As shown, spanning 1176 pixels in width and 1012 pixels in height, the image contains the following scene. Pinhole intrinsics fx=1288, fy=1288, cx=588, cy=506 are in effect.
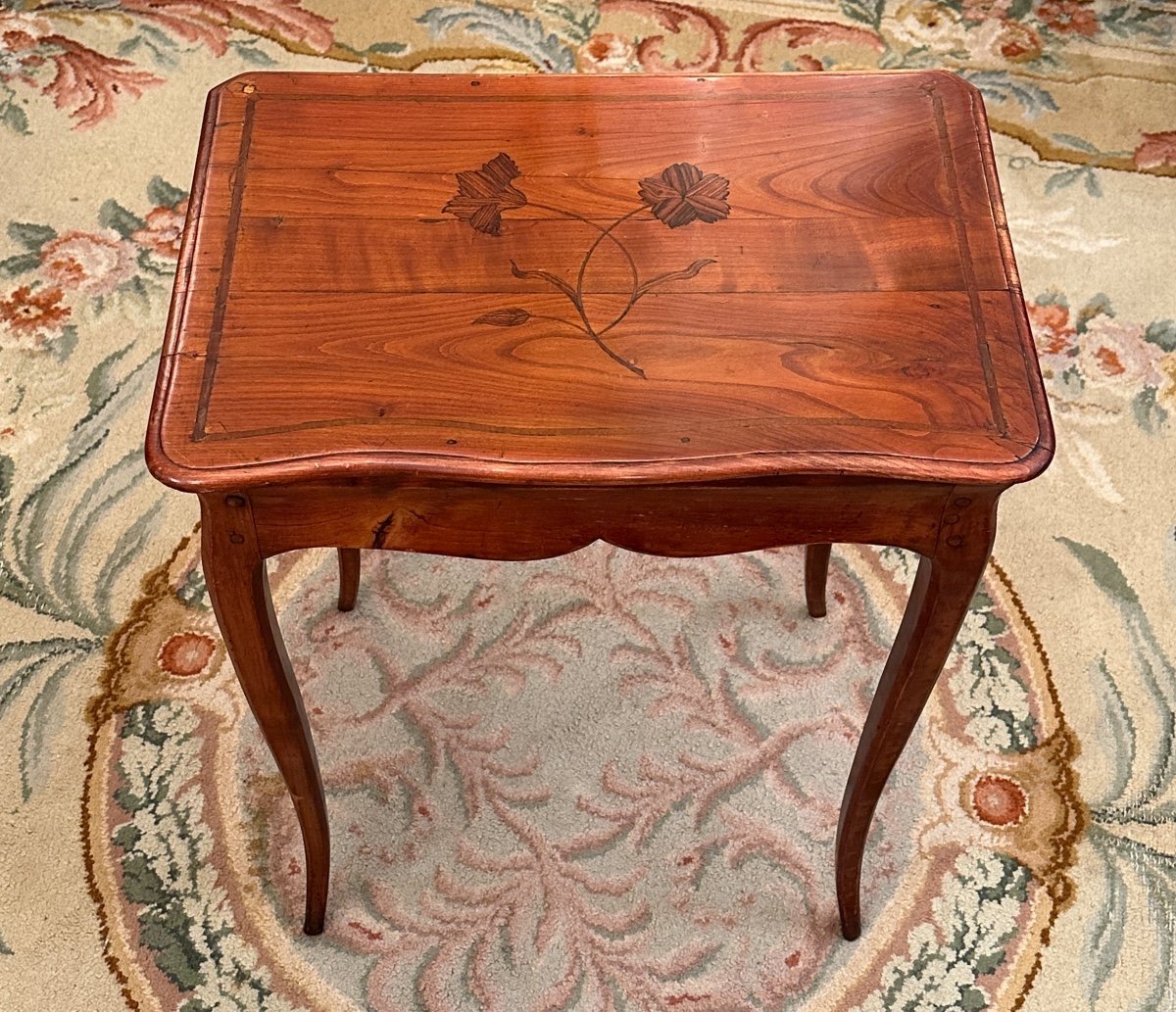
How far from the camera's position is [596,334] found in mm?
1004

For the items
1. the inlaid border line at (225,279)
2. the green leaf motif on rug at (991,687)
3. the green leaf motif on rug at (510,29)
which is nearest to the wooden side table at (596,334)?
the inlaid border line at (225,279)

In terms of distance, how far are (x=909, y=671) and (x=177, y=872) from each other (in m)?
0.85

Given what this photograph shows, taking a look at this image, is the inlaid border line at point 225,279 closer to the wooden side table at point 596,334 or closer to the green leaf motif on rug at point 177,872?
the wooden side table at point 596,334

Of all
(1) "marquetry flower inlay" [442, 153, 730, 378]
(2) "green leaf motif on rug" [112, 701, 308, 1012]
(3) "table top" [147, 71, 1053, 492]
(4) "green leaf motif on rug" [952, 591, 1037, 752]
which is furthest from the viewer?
(4) "green leaf motif on rug" [952, 591, 1037, 752]

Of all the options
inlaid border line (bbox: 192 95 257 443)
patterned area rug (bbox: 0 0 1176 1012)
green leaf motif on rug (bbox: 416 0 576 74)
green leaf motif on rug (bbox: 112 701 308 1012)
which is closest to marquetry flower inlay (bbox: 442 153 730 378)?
inlaid border line (bbox: 192 95 257 443)

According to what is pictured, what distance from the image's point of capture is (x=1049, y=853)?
1.46 m

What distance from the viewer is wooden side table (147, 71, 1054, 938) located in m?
0.92

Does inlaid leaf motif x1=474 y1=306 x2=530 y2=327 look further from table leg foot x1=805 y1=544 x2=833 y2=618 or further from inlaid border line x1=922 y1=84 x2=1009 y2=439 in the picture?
table leg foot x1=805 y1=544 x2=833 y2=618

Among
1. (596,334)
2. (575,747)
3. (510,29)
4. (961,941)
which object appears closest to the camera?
(596,334)

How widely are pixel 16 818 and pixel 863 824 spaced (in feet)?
3.08

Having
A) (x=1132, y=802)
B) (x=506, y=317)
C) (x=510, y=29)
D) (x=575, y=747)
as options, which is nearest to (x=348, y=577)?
(x=575, y=747)

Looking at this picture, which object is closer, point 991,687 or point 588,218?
point 588,218

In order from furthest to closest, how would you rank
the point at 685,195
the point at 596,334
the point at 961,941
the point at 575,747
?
the point at 575,747 < the point at 961,941 < the point at 685,195 < the point at 596,334

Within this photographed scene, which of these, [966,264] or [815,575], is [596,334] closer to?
[966,264]
